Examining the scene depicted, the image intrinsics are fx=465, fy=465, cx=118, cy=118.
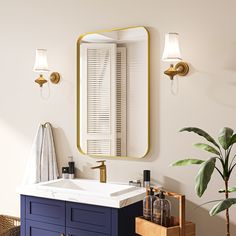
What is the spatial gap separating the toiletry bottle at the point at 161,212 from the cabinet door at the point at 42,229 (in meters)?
0.64

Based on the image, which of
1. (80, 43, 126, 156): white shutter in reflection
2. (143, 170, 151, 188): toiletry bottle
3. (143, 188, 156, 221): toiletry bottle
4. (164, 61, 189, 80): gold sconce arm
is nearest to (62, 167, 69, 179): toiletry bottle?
(80, 43, 126, 156): white shutter in reflection

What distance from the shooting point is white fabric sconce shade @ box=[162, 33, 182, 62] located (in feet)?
9.16

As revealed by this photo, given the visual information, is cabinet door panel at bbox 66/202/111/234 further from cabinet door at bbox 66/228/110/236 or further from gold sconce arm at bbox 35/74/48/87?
gold sconce arm at bbox 35/74/48/87

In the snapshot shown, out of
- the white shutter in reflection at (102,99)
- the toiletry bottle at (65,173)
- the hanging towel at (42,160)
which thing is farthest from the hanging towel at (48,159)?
the white shutter in reflection at (102,99)

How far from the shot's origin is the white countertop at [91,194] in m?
2.64

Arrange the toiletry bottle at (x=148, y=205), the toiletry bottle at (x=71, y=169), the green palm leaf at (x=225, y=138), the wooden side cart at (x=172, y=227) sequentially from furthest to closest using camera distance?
the toiletry bottle at (x=71, y=169) → the toiletry bottle at (x=148, y=205) → the wooden side cart at (x=172, y=227) → the green palm leaf at (x=225, y=138)

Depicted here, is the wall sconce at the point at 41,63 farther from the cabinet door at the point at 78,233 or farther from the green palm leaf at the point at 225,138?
the green palm leaf at the point at 225,138

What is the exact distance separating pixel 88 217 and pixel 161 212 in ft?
1.55

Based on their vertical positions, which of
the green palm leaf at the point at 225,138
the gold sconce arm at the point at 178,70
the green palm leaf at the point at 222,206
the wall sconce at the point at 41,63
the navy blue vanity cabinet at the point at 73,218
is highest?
the wall sconce at the point at 41,63

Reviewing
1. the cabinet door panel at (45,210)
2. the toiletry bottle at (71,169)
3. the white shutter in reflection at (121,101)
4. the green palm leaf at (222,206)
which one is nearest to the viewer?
the green palm leaf at (222,206)

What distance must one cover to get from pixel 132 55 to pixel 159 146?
0.63 m

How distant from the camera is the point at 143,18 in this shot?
3.05m

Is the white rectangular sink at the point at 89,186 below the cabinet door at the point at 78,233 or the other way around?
the other way around

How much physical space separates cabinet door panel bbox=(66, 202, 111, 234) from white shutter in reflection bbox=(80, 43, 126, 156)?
545mm
